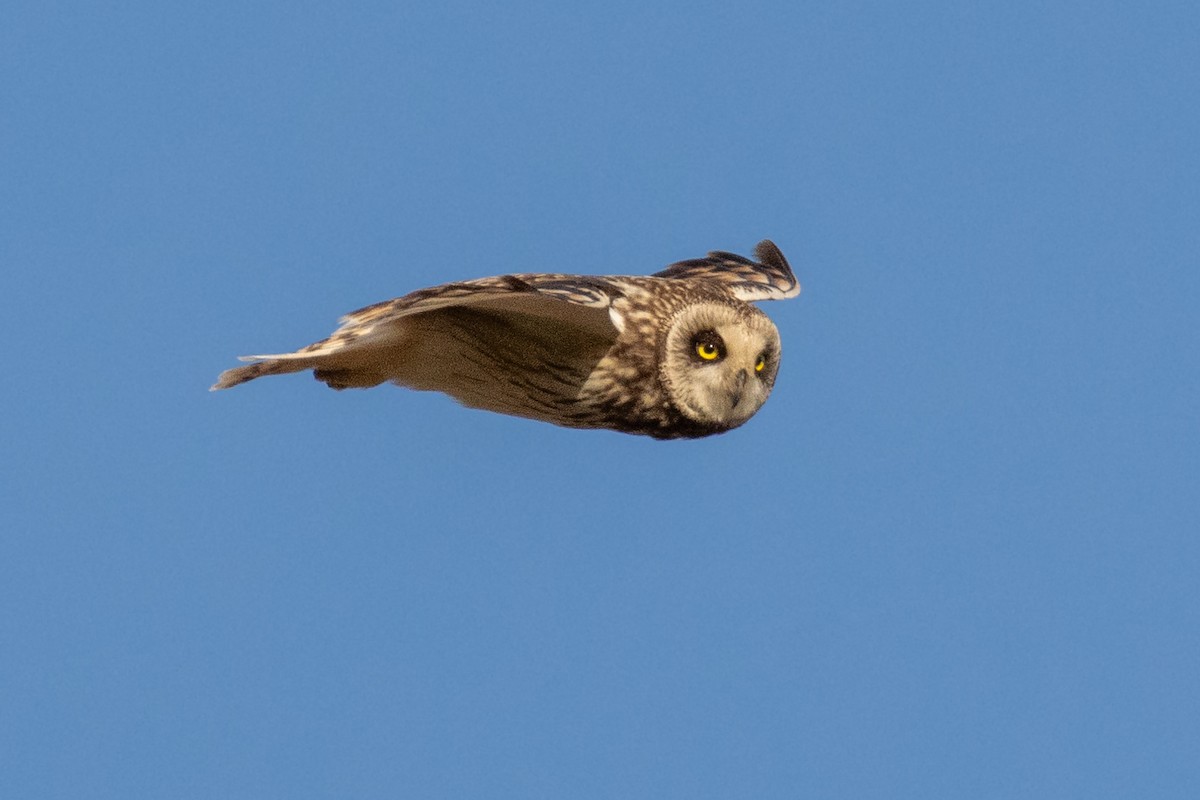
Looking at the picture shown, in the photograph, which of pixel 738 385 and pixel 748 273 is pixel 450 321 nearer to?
pixel 738 385

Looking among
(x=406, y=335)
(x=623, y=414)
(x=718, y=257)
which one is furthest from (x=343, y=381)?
(x=718, y=257)

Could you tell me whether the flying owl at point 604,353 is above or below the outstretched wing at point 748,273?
below

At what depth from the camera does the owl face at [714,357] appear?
8.22 m

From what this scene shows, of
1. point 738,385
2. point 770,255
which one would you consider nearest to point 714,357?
Result: point 738,385

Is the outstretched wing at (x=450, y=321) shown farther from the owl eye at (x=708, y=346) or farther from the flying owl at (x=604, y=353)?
the owl eye at (x=708, y=346)

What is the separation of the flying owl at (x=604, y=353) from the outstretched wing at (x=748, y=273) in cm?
77

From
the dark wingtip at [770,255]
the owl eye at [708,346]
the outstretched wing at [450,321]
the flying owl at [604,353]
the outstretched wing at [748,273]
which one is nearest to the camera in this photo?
the outstretched wing at [450,321]

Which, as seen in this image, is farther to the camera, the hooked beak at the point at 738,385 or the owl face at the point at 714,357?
the hooked beak at the point at 738,385

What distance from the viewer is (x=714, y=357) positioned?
830 cm

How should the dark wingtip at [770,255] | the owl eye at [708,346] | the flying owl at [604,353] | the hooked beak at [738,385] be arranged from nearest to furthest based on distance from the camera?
the flying owl at [604,353]
the owl eye at [708,346]
the hooked beak at [738,385]
the dark wingtip at [770,255]

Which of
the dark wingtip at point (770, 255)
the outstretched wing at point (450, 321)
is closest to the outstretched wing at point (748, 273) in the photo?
the dark wingtip at point (770, 255)

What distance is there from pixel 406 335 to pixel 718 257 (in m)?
2.04

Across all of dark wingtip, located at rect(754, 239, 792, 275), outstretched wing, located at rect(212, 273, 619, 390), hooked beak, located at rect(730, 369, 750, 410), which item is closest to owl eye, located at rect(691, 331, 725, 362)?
hooked beak, located at rect(730, 369, 750, 410)

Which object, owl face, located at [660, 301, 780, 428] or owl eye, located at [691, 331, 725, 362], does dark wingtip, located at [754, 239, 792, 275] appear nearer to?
owl face, located at [660, 301, 780, 428]
